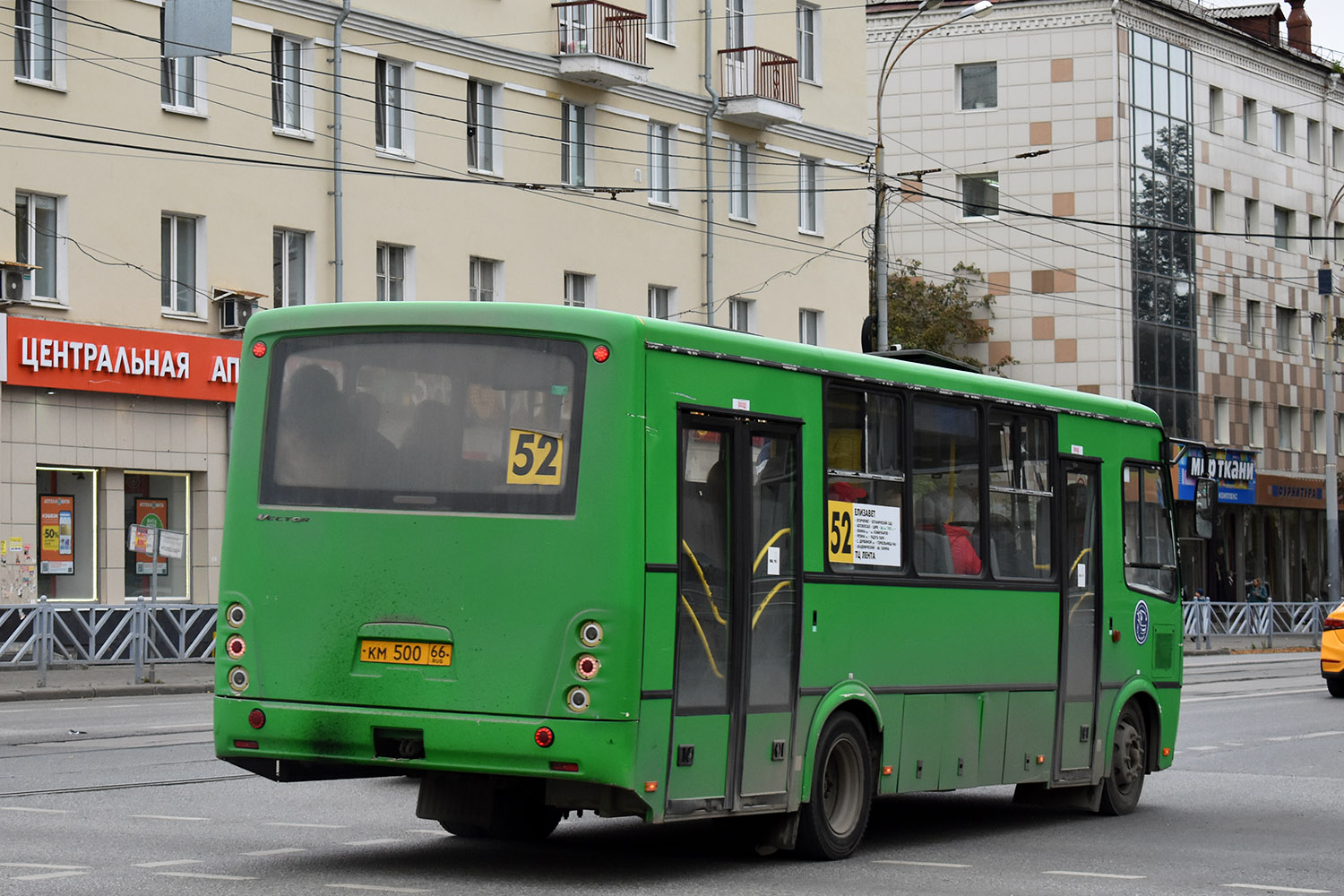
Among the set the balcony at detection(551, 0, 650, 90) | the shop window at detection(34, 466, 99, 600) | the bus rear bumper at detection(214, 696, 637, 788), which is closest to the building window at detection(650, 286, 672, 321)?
the balcony at detection(551, 0, 650, 90)

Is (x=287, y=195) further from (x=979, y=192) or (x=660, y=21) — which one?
(x=979, y=192)

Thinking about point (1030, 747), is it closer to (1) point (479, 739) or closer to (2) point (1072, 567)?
Result: (2) point (1072, 567)

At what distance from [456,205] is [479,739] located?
88.5 feet

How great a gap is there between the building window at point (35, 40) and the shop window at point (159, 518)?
6.04 meters

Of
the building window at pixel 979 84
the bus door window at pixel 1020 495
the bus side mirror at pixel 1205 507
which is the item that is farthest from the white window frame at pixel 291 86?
the building window at pixel 979 84

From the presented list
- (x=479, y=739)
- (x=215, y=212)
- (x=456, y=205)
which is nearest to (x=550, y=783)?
(x=479, y=739)

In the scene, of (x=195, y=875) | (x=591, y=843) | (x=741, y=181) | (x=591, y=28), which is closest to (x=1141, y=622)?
(x=591, y=843)

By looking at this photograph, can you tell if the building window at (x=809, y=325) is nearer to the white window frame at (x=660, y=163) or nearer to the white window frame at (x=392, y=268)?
the white window frame at (x=660, y=163)

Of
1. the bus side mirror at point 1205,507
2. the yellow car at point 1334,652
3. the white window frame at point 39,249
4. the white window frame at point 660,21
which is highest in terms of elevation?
the white window frame at point 660,21

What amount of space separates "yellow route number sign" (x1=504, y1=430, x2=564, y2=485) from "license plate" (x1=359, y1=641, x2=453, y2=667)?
841 mm

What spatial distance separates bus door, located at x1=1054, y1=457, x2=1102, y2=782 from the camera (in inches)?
522

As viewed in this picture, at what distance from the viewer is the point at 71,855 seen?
10.4 m

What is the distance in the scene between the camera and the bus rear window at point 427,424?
9.73 metres

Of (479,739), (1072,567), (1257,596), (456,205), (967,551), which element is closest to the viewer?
(479,739)
